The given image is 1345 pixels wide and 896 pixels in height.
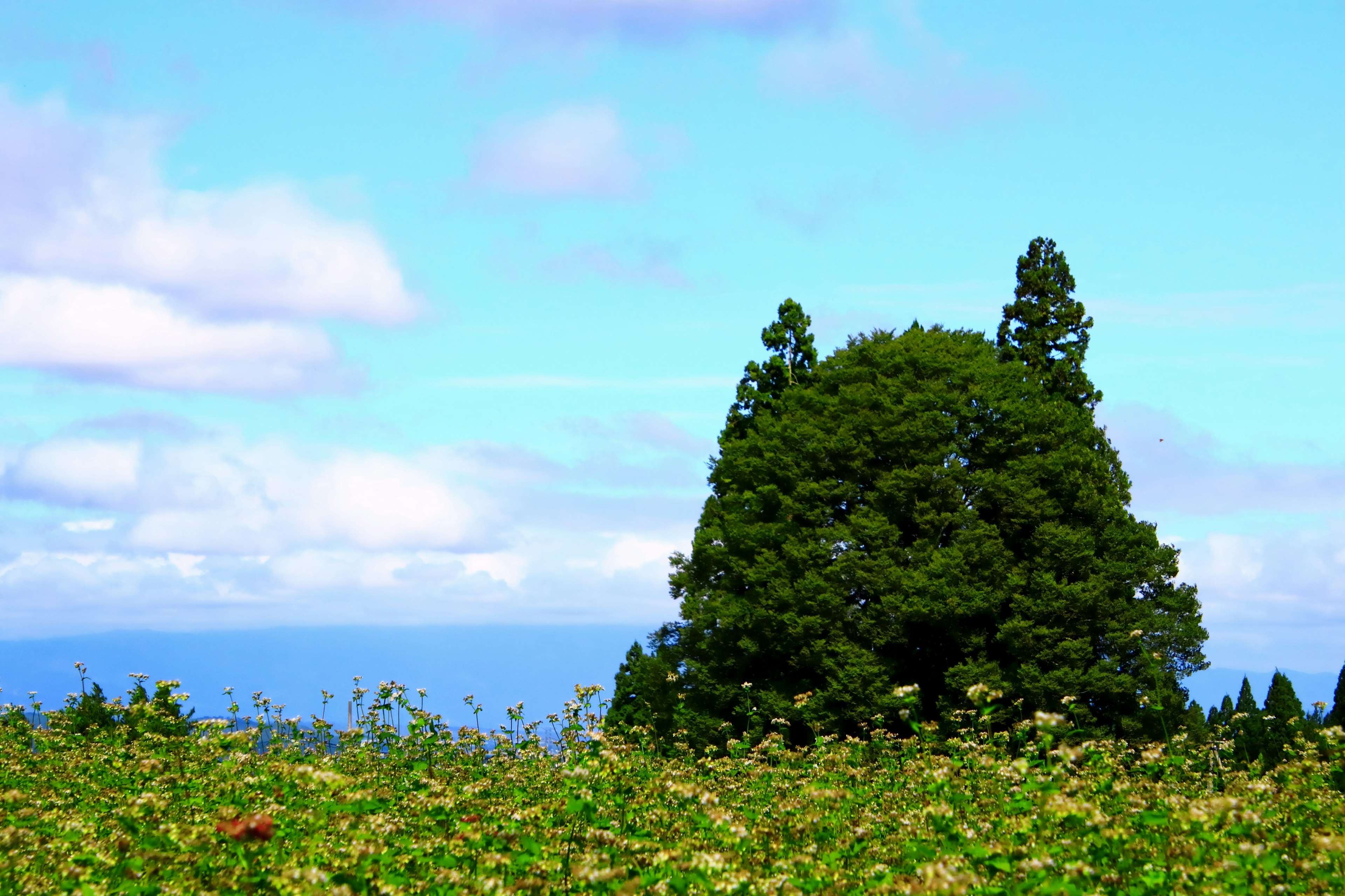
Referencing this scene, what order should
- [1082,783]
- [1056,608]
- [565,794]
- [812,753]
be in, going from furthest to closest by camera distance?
[1056,608]
[812,753]
[1082,783]
[565,794]

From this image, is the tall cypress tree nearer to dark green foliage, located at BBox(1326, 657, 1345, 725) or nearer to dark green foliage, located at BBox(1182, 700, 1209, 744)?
dark green foliage, located at BBox(1326, 657, 1345, 725)

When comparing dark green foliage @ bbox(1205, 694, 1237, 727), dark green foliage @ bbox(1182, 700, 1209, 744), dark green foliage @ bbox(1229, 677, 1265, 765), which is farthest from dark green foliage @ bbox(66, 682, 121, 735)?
dark green foliage @ bbox(1182, 700, 1209, 744)

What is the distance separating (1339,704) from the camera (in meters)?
48.7

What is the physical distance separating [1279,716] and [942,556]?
1996cm

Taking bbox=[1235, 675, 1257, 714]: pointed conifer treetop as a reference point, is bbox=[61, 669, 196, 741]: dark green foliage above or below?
above

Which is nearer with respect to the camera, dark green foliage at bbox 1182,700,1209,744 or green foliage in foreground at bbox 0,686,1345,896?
green foliage in foreground at bbox 0,686,1345,896

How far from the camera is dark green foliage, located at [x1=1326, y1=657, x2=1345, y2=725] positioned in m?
44.9

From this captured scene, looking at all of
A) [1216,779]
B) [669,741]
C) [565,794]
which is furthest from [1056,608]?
[565,794]

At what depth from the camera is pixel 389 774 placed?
45.8 feet

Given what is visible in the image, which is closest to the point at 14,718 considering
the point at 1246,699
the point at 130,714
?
the point at 130,714

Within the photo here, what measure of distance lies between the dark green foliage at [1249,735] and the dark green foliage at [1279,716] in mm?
238

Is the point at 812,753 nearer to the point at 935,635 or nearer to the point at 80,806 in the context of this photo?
the point at 80,806

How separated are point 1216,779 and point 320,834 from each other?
12467mm

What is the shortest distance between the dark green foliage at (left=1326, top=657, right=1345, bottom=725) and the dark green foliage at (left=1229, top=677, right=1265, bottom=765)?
5.94 metres
